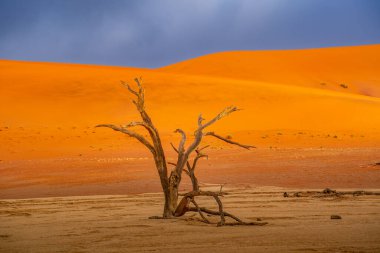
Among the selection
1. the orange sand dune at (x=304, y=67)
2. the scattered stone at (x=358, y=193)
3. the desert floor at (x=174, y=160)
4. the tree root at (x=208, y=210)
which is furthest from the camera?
the orange sand dune at (x=304, y=67)

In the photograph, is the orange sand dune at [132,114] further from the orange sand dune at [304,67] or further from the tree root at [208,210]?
the tree root at [208,210]

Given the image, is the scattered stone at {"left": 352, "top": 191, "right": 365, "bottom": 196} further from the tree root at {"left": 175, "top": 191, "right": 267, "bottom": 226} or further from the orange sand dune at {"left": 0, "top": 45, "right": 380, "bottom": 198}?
the orange sand dune at {"left": 0, "top": 45, "right": 380, "bottom": 198}

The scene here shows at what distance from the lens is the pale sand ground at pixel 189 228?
22.7 feet

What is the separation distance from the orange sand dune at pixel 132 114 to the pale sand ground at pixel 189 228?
6.66 meters

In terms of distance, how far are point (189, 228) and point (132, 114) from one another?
32150mm

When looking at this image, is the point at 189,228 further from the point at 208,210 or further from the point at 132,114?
the point at 132,114

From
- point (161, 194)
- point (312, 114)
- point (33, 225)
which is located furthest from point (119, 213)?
point (312, 114)

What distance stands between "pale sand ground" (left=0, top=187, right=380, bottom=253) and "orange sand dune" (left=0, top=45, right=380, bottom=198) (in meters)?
6.66

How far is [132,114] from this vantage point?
40281mm

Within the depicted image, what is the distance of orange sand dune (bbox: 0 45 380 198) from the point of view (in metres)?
27.1

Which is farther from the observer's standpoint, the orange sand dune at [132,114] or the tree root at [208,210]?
the orange sand dune at [132,114]

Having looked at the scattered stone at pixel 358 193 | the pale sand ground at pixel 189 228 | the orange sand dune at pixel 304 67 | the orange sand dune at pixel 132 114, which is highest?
the orange sand dune at pixel 304 67

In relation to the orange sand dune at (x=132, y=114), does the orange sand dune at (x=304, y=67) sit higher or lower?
higher

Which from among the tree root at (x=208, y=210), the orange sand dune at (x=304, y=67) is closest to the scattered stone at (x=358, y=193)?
the tree root at (x=208, y=210)
